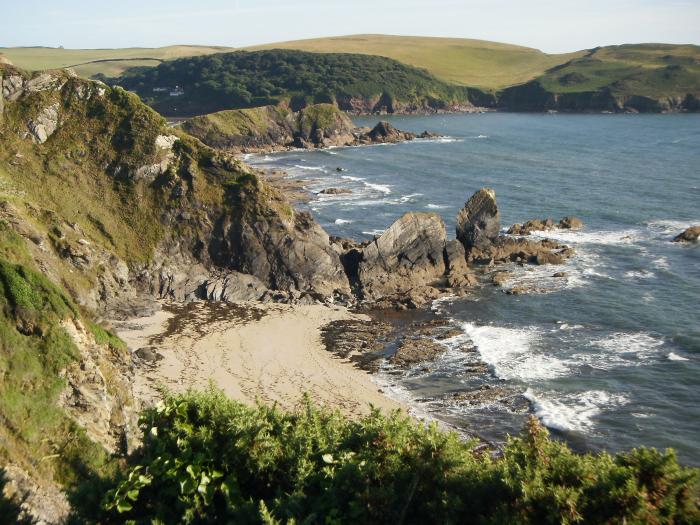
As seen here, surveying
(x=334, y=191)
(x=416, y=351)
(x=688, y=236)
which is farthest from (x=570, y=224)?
(x=416, y=351)

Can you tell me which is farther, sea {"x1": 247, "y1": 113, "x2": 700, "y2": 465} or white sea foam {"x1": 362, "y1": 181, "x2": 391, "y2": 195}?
white sea foam {"x1": 362, "y1": 181, "x2": 391, "y2": 195}

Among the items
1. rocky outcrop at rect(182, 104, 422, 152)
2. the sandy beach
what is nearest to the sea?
the sandy beach

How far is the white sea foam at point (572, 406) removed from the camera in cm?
3547

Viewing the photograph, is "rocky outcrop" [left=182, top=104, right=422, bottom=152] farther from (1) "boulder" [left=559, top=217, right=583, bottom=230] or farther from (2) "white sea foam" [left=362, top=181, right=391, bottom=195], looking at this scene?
(1) "boulder" [left=559, top=217, right=583, bottom=230]

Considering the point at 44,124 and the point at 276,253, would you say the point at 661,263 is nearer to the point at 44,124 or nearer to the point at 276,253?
the point at 276,253

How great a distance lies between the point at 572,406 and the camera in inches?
1471

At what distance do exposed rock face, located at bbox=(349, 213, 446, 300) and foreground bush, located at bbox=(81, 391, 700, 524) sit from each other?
3857 centimetres

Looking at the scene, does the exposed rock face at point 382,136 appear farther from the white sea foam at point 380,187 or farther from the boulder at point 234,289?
the boulder at point 234,289

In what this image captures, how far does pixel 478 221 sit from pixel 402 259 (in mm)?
Answer: 10863

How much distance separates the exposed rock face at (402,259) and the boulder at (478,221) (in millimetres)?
5160

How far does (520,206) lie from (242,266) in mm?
42384

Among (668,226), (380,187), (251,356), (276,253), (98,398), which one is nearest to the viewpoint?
(98,398)

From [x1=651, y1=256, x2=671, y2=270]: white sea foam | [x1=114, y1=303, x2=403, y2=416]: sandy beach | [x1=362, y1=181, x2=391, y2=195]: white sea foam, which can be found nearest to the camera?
[x1=114, y1=303, x2=403, y2=416]: sandy beach

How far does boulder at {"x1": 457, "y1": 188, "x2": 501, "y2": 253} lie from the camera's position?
63.6 metres
